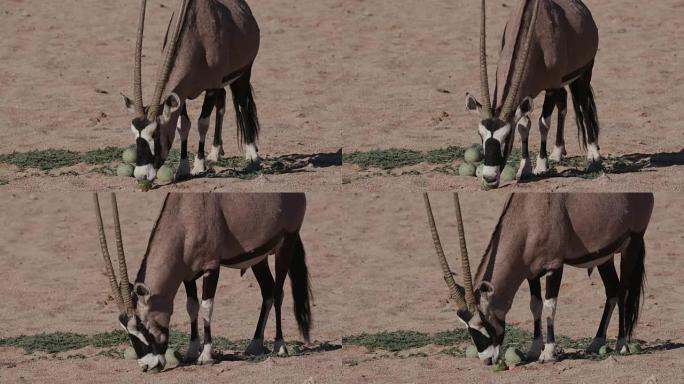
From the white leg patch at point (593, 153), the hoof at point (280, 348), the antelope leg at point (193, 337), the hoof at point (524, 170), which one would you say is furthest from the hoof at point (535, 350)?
the white leg patch at point (593, 153)

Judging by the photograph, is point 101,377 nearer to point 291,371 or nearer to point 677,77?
point 291,371

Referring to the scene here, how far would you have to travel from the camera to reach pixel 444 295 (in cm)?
1955

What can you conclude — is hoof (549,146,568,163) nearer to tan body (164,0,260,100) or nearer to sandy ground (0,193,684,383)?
sandy ground (0,193,684,383)

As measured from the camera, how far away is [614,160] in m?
18.8

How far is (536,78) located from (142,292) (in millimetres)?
5014

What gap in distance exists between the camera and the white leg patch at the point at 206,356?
14753mm

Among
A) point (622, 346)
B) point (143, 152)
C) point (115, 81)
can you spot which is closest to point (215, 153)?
point (143, 152)

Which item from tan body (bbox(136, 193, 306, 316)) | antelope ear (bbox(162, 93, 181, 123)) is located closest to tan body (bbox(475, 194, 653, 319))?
tan body (bbox(136, 193, 306, 316))

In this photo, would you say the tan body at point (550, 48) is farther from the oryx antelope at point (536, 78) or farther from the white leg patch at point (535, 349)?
the white leg patch at point (535, 349)

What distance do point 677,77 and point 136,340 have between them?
41.2 feet

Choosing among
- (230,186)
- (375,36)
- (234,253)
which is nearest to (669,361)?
(234,253)

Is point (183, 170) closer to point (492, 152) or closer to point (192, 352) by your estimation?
point (192, 352)

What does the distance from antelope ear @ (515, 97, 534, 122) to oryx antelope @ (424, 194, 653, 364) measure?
1618 millimetres

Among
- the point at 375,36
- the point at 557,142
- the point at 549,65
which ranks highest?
the point at 549,65
